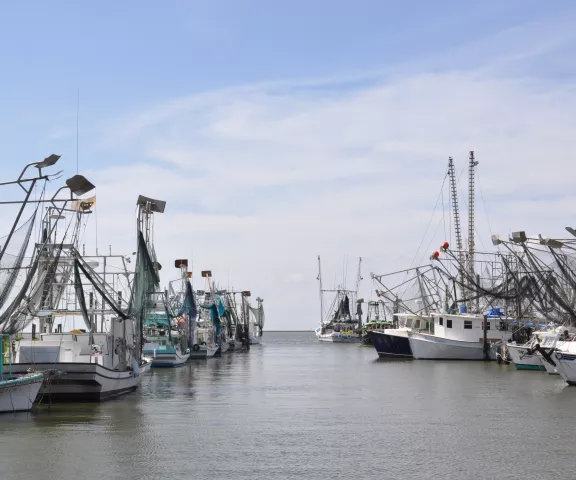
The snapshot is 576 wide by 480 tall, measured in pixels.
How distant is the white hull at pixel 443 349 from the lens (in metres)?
72.4

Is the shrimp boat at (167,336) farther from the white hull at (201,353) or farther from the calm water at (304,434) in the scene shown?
the calm water at (304,434)

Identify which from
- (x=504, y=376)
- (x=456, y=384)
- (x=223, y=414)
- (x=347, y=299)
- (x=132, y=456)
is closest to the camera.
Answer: (x=132, y=456)

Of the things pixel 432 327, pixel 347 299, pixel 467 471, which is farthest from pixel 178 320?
pixel 347 299

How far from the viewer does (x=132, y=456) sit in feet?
78.8

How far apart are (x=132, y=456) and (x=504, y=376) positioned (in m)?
35.5

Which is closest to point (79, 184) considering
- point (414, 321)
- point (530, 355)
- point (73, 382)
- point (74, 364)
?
point (74, 364)

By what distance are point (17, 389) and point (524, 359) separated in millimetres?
38622

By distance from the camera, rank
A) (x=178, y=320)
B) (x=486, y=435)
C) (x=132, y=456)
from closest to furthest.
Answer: (x=132, y=456) → (x=486, y=435) → (x=178, y=320)

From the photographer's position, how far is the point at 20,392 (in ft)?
101

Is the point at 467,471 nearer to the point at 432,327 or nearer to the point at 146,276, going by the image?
the point at 146,276

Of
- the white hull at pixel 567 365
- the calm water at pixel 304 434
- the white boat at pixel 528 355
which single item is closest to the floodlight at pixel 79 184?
the calm water at pixel 304 434

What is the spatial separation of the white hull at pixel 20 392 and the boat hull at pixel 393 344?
4979cm

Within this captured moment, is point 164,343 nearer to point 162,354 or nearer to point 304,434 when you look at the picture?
point 162,354

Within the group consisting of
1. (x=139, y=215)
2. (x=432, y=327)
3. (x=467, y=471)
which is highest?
(x=139, y=215)
